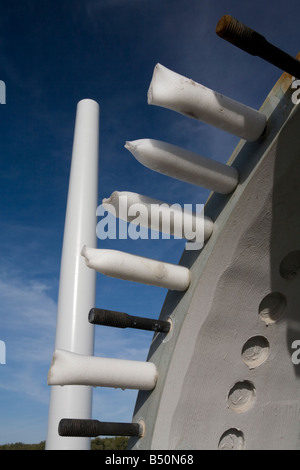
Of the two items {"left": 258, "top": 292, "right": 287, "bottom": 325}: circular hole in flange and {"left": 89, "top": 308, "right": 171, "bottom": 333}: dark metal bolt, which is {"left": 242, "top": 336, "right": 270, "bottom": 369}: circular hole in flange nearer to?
{"left": 258, "top": 292, "right": 287, "bottom": 325}: circular hole in flange

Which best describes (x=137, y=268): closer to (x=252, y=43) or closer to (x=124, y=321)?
(x=124, y=321)

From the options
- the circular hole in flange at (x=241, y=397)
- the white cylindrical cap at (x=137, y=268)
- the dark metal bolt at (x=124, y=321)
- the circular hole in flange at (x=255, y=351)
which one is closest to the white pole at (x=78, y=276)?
the circular hole in flange at (x=241, y=397)

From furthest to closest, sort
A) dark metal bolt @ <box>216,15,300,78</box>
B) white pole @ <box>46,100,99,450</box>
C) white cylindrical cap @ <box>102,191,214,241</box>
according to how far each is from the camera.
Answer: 1. white pole @ <box>46,100,99,450</box>
2. white cylindrical cap @ <box>102,191,214,241</box>
3. dark metal bolt @ <box>216,15,300,78</box>

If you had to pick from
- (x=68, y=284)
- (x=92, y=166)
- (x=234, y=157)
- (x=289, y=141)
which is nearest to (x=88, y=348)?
(x=68, y=284)

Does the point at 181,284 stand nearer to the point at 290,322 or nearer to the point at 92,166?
the point at 290,322

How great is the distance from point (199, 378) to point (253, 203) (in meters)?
2.17

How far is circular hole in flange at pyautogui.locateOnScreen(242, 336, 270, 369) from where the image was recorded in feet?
19.1

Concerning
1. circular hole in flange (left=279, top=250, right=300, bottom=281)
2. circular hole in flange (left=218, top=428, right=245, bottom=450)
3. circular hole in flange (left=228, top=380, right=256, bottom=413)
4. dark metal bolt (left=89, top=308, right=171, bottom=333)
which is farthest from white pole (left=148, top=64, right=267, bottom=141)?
circular hole in flange (left=218, top=428, right=245, bottom=450)

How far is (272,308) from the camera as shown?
19.4 feet

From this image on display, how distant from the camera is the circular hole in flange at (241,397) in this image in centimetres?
577

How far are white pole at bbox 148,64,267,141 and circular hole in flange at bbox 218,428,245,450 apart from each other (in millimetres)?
3707

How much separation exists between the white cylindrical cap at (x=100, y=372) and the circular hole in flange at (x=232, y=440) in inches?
50.1

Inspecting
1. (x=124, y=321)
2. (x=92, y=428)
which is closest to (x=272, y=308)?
(x=124, y=321)
